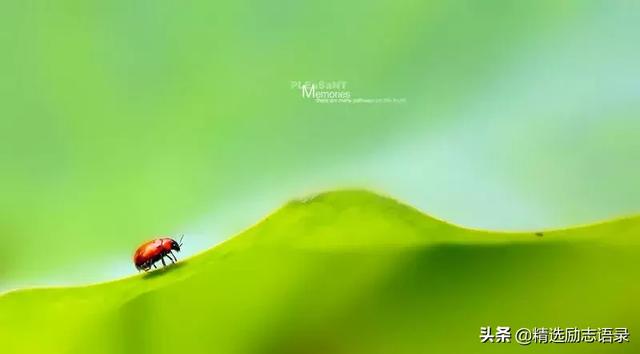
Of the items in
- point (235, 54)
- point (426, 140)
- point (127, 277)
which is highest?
point (235, 54)

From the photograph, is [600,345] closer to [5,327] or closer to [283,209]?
[283,209]

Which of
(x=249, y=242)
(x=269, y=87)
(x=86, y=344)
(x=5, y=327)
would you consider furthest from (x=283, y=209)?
(x=5, y=327)

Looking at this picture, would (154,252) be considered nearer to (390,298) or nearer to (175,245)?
(175,245)

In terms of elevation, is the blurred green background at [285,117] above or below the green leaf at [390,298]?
above

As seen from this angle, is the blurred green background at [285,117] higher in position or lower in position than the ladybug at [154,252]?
higher

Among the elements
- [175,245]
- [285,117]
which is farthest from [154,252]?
[285,117]
